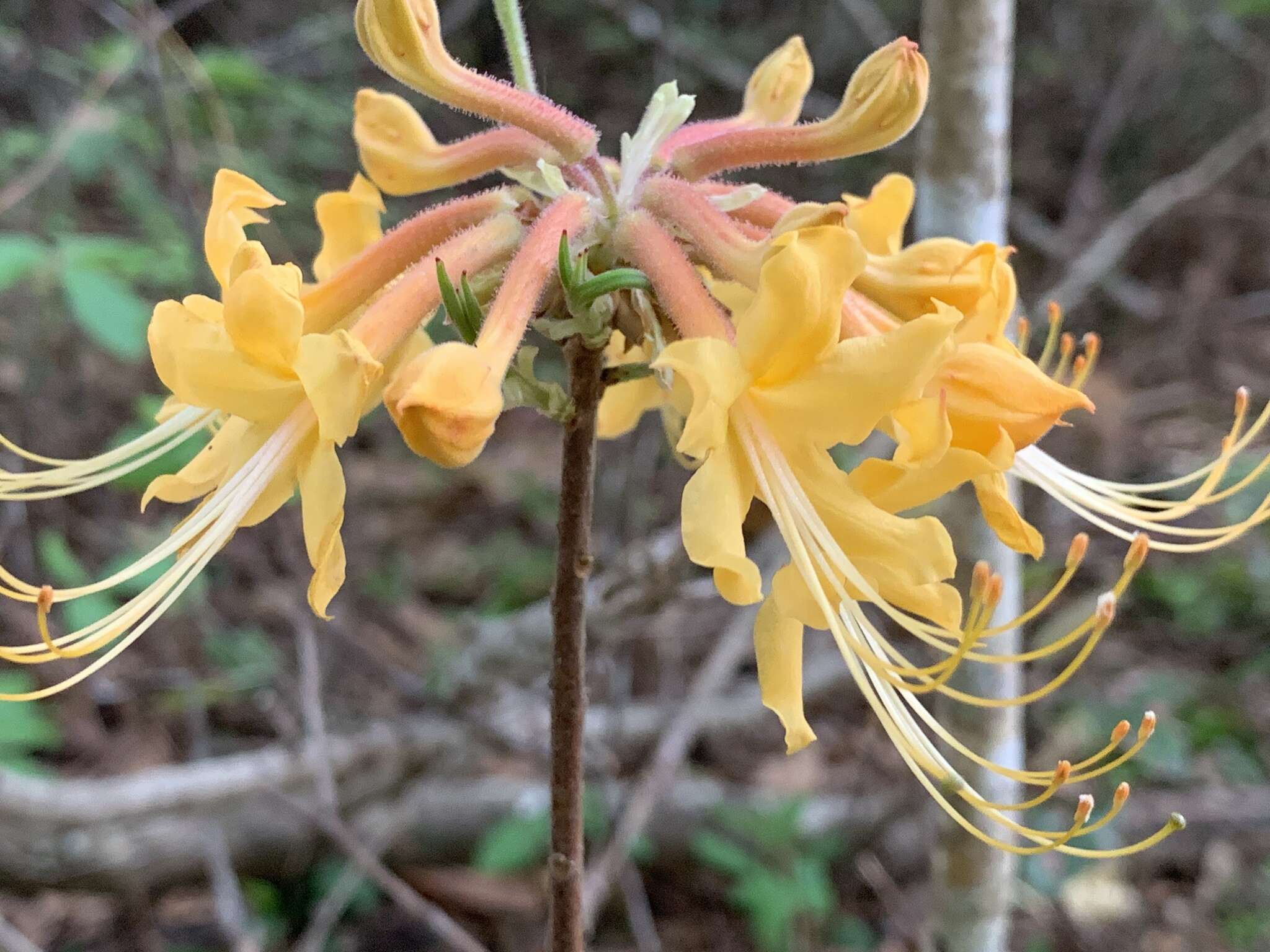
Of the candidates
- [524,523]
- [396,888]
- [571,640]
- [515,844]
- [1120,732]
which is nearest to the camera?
[1120,732]

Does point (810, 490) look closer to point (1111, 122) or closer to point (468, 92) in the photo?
point (468, 92)

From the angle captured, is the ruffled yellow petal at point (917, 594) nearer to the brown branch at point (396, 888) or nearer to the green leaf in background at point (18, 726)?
the brown branch at point (396, 888)

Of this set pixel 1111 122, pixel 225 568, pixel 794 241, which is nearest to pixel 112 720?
pixel 225 568

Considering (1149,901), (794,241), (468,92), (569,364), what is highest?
(468,92)

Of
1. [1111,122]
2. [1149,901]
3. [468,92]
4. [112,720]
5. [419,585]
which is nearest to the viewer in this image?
[468,92]

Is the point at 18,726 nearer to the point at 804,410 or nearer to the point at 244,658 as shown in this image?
the point at 244,658

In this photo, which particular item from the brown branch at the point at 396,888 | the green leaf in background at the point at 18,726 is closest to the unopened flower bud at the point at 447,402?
the brown branch at the point at 396,888

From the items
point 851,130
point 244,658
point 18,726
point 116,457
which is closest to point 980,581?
point 851,130
